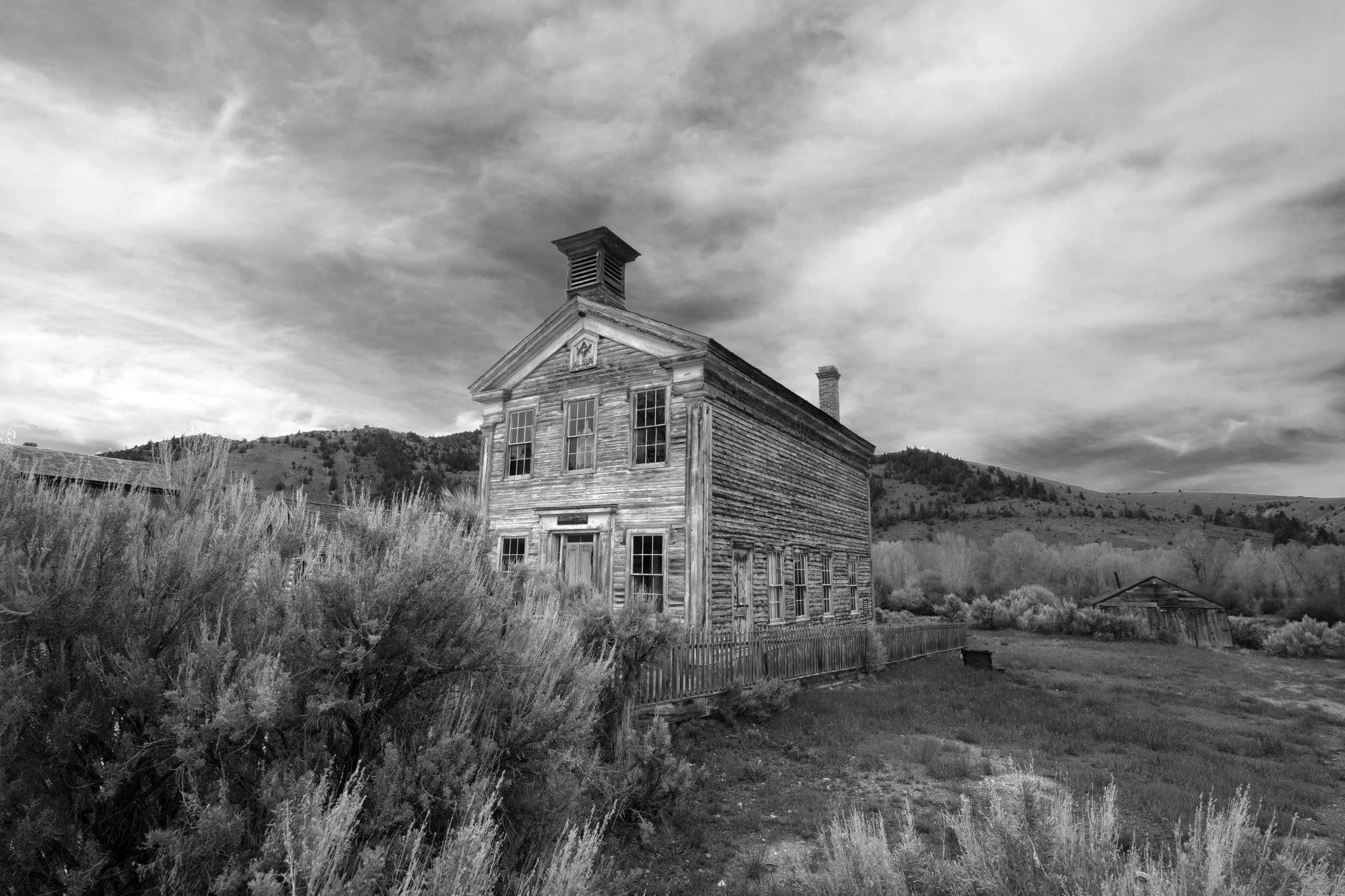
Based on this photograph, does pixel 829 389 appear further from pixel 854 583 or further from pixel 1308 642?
pixel 1308 642

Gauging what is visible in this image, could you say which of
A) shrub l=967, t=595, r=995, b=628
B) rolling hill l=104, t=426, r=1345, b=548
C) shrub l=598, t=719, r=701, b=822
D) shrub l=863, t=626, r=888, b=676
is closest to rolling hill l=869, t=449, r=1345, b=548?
rolling hill l=104, t=426, r=1345, b=548

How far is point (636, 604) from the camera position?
31.5 ft

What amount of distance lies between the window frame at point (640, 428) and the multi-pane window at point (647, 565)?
170cm

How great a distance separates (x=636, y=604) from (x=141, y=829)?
21.4 feet

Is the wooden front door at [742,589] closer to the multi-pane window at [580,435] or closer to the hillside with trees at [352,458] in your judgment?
the multi-pane window at [580,435]

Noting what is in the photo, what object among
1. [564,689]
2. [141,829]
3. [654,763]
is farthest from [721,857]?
[141,829]

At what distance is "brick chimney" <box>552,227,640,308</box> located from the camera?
58.5 ft

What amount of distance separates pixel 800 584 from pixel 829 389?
27.5ft

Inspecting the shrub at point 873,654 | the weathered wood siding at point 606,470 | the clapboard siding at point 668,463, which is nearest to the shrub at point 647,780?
the clapboard siding at point 668,463

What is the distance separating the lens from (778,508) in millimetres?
18188

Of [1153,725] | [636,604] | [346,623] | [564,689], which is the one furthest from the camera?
[1153,725]

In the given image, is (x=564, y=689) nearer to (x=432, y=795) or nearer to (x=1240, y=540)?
(x=432, y=795)

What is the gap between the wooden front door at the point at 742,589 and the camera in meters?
15.6

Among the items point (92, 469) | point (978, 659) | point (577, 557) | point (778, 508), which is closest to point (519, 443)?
point (577, 557)
